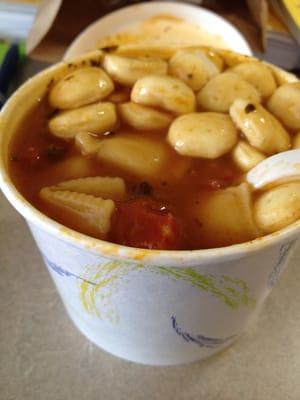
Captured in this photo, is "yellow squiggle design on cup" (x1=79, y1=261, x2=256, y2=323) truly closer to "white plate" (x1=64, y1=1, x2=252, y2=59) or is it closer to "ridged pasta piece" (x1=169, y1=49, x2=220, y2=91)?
"ridged pasta piece" (x1=169, y1=49, x2=220, y2=91)

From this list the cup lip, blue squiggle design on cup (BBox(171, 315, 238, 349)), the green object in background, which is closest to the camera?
the cup lip

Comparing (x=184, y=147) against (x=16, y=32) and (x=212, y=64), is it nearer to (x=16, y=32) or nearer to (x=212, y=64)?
(x=212, y=64)

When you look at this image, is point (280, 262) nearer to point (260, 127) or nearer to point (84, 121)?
point (260, 127)

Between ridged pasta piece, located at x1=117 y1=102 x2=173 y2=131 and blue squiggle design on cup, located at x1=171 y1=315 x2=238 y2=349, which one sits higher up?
ridged pasta piece, located at x1=117 y1=102 x2=173 y2=131

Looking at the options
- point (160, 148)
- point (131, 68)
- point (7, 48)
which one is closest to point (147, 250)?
point (160, 148)

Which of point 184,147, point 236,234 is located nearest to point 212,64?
point 184,147

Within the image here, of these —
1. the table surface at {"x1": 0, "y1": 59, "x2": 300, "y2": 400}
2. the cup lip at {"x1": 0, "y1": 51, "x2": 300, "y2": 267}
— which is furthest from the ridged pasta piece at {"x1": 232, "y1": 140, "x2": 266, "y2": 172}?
the table surface at {"x1": 0, "y1": 59, "x2": 300, "y2": 400}
